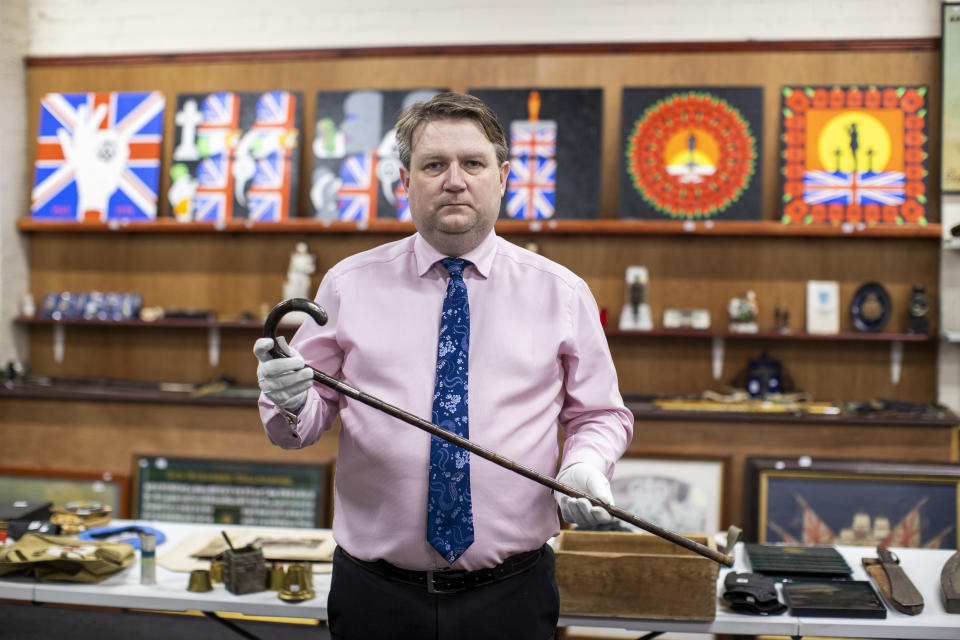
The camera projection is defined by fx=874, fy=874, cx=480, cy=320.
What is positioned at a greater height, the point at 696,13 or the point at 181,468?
the point at 696,13

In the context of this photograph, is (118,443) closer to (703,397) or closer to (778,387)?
(703,397)

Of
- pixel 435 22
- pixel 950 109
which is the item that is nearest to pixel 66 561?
pixel 435 22

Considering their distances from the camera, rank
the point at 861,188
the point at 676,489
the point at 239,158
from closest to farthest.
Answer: the point at 676,489 → the point at 861,188 → the point at 239,158

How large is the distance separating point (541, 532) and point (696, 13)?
12.6 feet

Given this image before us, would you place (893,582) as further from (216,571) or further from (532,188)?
(532,188)

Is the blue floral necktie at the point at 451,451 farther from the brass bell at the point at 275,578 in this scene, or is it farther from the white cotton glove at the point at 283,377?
the brass bell at the point at 275,578

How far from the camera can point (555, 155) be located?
15.5 feet

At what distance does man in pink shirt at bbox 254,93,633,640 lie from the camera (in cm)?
164

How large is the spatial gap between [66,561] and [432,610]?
3.83 feet

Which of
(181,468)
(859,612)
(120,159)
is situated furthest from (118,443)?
(859,612)

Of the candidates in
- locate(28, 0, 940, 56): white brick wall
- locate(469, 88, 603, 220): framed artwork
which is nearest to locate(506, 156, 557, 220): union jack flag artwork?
locate(469, 88, 603, 220): framed artwork

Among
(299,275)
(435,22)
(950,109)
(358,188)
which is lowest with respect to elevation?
(299,275)

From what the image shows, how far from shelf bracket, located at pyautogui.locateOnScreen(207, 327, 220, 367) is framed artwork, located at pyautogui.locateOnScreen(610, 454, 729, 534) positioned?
2.44m

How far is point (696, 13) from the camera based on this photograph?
4.77m
